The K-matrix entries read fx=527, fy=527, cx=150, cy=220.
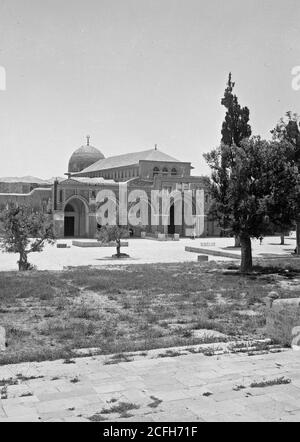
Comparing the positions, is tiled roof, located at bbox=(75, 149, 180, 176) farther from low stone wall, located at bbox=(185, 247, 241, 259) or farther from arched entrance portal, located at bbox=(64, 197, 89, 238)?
low stone wall, located at bbox=(185, 247, 241, 259)

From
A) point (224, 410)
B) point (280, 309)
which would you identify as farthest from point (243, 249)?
point (224, 410)

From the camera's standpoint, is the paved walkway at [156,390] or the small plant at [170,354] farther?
the small plant at [170,354]

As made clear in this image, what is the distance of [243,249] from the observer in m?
23.0

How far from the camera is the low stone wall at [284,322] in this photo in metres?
8.82

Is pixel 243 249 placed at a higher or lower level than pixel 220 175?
lower

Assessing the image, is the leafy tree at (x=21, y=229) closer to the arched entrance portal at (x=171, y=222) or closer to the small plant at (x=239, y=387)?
the small plant at (x=239, y=387)

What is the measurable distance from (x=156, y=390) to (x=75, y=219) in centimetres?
5796

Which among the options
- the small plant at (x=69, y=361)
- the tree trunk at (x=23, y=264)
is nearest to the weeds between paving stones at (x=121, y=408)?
the small plant at (x=69, y=361)

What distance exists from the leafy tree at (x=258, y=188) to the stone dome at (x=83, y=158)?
5895cm

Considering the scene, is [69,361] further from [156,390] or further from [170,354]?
[156,390]

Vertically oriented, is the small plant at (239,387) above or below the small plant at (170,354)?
above

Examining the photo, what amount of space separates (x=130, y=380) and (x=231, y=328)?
4.37 metres

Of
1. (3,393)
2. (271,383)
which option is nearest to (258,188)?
(271,383)

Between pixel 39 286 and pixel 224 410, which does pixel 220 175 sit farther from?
pixel 224 410
